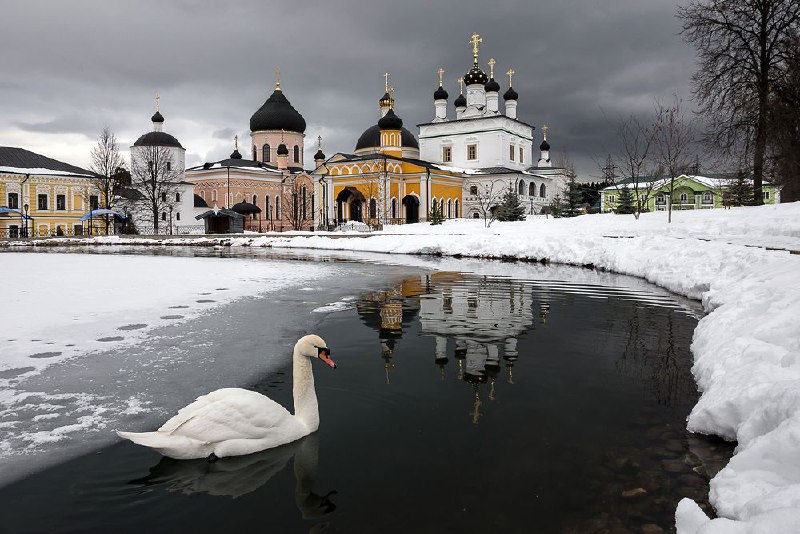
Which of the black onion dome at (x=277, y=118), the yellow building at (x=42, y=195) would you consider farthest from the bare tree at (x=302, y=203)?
the yellow building at (x=42, y=195)

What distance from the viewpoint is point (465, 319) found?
8.81 m

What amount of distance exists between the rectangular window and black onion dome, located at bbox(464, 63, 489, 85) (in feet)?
24.4

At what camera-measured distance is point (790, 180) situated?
26.4m

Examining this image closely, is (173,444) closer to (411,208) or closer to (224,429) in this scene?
(224,429)

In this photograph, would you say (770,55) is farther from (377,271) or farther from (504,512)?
(504,512)

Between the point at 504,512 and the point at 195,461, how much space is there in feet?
7.01

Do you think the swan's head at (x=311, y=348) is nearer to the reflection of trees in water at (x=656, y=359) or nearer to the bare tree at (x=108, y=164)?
the reflection of trees in water at (x=656, y=359)

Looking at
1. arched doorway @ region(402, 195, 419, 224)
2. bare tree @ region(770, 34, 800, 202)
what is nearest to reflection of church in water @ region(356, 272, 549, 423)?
bare tree @ region(770, 34, 800, 202)

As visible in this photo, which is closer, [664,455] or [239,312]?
[664,455]

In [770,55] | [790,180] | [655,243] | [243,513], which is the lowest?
[243,513]

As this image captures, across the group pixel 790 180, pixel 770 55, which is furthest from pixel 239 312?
pixel 790 180

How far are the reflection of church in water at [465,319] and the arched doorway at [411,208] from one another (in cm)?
3911

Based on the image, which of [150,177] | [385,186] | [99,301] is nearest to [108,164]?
[150,177]

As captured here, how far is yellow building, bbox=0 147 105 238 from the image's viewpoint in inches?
2053
